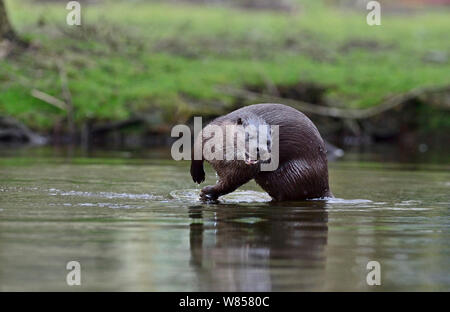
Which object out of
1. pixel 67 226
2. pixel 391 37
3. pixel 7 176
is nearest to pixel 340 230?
pixel 67 226

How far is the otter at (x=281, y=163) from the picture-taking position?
360 inches

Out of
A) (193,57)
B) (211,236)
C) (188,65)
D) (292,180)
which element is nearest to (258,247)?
(211,236)

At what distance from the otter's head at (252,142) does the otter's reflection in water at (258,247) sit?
1.61 ft

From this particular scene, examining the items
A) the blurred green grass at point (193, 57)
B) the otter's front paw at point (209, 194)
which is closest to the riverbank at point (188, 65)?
the blurred green grass at point (193, 57)

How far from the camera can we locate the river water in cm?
546

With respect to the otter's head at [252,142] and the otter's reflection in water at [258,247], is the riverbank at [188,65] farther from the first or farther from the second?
the otter's reflection in water at [258,247]

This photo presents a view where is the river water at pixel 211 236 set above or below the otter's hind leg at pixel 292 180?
below

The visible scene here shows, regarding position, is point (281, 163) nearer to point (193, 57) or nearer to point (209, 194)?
point (209, 194)

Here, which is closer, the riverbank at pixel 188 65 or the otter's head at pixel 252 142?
the otter's head at pixel 252 142

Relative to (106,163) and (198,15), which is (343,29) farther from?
(106,163)

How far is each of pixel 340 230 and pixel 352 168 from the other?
6932mm

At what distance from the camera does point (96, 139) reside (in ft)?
65.9

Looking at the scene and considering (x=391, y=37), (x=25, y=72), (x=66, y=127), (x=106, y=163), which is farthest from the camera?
(x=391, y=37)

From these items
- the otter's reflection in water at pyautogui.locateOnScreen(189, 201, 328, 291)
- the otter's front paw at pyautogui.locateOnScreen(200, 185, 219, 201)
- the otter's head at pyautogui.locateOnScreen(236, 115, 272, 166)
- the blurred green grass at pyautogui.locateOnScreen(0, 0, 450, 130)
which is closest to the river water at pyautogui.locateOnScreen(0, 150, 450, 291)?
the otter's reflection in water at pyautogui.locateOnScreen(189, 201, 328, 291)
